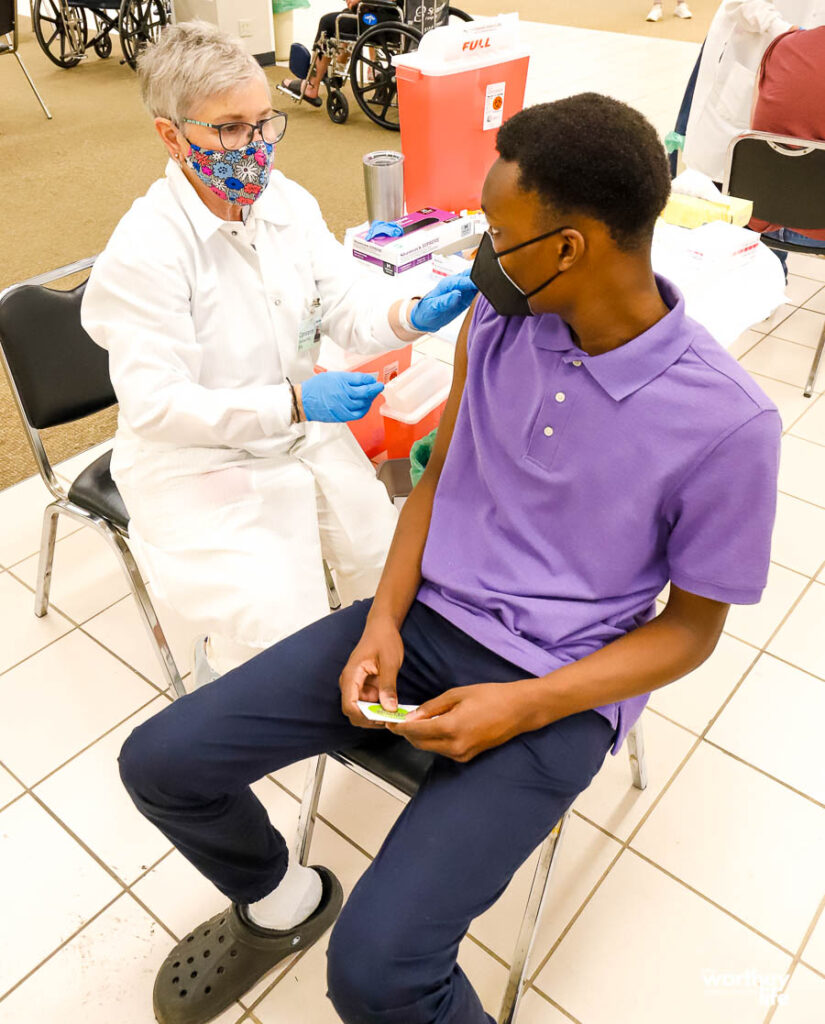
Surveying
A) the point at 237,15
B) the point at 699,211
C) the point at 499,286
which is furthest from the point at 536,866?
the point at 237,15

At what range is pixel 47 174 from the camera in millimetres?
4656

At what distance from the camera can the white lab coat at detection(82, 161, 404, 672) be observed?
137 cm

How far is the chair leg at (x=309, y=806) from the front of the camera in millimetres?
1396

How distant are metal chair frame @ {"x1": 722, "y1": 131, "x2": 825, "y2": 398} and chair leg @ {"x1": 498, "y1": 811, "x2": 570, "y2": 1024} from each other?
2197 millimetres

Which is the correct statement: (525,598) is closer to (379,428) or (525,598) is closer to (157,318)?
(157,318)

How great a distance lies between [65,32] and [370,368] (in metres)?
6.17

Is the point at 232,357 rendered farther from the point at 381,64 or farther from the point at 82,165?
the point at 381,64

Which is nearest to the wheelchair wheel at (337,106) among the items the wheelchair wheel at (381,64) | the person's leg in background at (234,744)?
the wheelchair wheel at (381,64)

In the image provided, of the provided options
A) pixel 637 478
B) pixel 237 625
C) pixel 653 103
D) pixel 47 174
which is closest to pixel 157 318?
pixel 237 625

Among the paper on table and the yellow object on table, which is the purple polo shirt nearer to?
the yellow object on table

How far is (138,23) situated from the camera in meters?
6.10

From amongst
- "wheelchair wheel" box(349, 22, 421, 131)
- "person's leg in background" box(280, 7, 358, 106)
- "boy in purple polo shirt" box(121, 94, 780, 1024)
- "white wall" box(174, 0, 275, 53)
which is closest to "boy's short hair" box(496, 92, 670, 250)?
"boy in purple polo shirt" box(121, 94, 780, 1024)

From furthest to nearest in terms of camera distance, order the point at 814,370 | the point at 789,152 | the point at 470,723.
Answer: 1. the point at 814,370
2. the point at 789,152
3. the point at 470,723

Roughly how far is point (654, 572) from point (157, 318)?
0.90 meters
